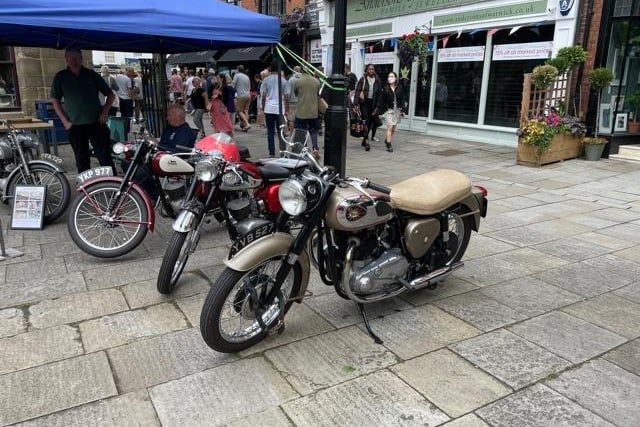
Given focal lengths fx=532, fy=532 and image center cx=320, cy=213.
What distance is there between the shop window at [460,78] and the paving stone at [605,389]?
33.6ft

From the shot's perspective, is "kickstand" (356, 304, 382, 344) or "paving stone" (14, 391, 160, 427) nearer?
"paving stone" (14, 391, 160, 427)

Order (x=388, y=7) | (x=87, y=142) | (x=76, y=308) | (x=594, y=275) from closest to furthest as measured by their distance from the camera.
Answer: (x=76, y=308) → (x=594, y=275) → (x=87, y=142) → (x=388, y=7)

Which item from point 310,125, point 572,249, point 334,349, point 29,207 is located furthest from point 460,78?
point 334,349

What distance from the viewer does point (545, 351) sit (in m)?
3.15

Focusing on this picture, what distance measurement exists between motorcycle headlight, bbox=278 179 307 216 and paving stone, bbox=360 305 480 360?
1.04 metres

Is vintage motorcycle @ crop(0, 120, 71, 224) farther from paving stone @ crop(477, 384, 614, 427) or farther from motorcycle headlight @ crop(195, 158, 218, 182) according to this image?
paving stone @ crop(477, 384, 614, 427)

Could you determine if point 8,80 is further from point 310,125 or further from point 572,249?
point 572,249

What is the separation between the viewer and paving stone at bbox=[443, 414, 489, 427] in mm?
2484

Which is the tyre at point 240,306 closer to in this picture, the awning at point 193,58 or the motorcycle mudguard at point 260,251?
the motorcycle mudguard at point 260,251

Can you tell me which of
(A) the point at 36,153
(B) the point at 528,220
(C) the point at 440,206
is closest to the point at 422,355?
(C) the point at 440,206

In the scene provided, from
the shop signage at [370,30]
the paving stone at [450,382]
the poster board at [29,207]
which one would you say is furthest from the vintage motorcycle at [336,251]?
the shop signage at [370,30]

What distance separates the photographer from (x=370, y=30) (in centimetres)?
1514

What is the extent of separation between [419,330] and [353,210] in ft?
3.16

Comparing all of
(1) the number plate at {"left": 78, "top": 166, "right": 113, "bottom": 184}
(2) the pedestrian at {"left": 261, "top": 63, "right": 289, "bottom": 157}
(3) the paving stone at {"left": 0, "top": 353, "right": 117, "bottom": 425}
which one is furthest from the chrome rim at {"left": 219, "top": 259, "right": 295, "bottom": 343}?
(2) the pedestrian at {"left": 261, "top": 63, "right": 289, "bottom": 157}
